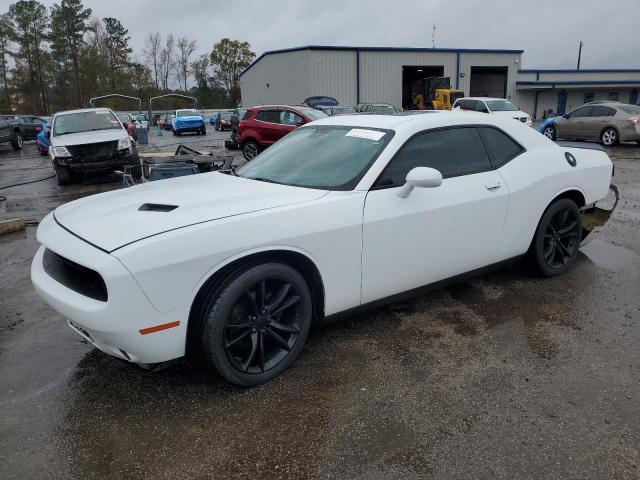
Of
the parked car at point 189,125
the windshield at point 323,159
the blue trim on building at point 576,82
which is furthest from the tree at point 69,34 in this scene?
the windshield at point 323,159

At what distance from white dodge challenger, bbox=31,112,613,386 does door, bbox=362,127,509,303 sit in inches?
0.4

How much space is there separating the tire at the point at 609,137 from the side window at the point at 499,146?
1442 cm

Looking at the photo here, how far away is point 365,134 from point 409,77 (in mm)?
39336

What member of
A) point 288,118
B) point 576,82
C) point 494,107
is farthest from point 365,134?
point 576,82

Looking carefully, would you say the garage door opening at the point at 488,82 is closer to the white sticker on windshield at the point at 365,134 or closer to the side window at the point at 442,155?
the side window at the point at 442,155

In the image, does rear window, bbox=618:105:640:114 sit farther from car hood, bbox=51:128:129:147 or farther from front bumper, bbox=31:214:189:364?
front bumper, bbox=31:214:189:364

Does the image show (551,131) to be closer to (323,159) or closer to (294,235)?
(323,159)

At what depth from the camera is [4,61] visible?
5506 centimetres

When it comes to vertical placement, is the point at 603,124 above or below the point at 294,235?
below

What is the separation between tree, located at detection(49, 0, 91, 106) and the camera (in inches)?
2157

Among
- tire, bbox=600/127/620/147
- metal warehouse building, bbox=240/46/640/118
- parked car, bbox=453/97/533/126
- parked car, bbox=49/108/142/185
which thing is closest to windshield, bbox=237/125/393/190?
parked car, bbox=49/108/142/185

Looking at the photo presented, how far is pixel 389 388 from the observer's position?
2885 millimetres

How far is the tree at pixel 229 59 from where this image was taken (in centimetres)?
7100

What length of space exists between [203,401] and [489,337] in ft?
6.54
